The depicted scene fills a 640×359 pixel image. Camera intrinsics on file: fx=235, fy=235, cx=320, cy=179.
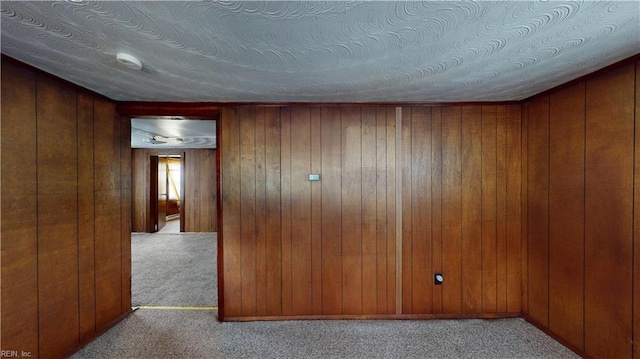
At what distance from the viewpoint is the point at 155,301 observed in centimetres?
264

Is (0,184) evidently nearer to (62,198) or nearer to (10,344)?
(62,198)

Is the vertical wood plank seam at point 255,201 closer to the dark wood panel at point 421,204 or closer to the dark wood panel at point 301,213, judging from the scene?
the dark wood panel at point 301,213

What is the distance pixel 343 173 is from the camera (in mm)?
2355

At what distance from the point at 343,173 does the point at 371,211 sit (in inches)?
18.7

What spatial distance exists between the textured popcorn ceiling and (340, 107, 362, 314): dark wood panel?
17.5 inches

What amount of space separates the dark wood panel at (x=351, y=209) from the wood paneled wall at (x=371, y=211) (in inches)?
0.4

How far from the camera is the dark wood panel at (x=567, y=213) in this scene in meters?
1.85

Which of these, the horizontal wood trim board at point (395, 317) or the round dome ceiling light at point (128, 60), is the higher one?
the round dome ceiling light at point (128, 60)

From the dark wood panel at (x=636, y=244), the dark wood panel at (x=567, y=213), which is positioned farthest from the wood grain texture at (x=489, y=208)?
the dark wood panel at (x=636, y=244)

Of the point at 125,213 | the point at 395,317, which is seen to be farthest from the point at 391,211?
the point at 125,213

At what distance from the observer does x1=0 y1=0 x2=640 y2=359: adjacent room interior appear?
122cm

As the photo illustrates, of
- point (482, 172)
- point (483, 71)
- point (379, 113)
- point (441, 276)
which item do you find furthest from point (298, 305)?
point (483, 71)

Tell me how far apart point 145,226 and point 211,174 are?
2.10 meters

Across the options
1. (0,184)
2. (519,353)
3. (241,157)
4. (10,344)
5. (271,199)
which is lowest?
(519,353)
